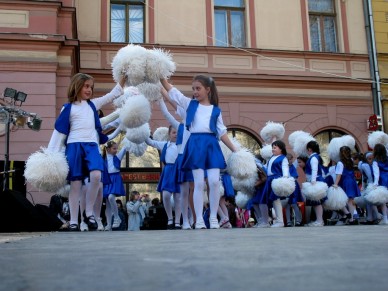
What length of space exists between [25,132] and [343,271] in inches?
420

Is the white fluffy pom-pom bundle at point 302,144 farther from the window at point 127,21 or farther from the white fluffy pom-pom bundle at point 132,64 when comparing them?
the window at point 127,21

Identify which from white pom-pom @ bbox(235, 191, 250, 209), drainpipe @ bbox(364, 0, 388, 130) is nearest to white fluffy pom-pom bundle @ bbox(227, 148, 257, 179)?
white pom-pom @ bbox(235, 191, 250, 209)

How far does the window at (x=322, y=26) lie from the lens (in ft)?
49.7

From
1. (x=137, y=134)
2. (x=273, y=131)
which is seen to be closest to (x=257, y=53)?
(x=273, y=131)

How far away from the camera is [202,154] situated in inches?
213

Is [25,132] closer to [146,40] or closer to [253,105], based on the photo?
[146,40]

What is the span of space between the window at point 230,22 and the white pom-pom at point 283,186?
25.6 ft

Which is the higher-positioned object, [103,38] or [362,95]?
[103,38]

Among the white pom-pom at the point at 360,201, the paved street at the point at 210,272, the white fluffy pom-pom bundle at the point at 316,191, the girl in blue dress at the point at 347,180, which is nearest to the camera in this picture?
the paved street at the point at 210,272

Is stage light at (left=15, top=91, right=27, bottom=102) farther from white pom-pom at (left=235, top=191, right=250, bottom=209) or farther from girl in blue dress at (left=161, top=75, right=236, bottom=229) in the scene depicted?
white pom-pom at (left=235, top=191, right=250, bottom=209)

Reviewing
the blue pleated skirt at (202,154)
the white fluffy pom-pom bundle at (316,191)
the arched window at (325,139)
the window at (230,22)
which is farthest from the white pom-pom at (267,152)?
the window at (230,22)

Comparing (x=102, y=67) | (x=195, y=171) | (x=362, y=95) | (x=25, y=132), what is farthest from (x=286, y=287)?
(x=362, y=95)

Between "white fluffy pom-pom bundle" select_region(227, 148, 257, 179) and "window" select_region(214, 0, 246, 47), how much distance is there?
30.3 ft

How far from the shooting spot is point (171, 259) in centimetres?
129
